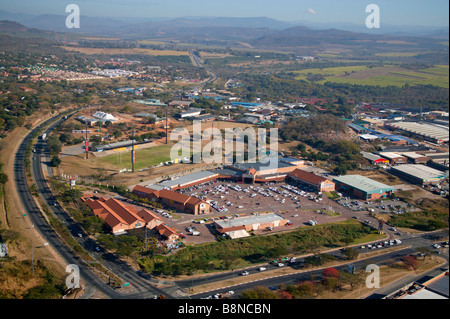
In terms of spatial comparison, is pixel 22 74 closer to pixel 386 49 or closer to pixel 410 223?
pixel 410 223

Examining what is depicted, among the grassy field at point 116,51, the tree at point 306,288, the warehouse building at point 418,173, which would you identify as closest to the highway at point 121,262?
the tree at point 306,288

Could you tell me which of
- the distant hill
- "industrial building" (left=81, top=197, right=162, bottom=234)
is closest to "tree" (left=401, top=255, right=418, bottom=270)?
"industrial building" (left=81, top=197, right=162, bottom=234)

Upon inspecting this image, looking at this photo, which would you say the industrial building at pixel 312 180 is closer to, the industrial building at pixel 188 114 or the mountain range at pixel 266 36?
the industrial building at pixel 188 114

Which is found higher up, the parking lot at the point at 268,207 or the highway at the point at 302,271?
the parking lot at the point at 268,207

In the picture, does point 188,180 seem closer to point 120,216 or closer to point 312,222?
point 120,216

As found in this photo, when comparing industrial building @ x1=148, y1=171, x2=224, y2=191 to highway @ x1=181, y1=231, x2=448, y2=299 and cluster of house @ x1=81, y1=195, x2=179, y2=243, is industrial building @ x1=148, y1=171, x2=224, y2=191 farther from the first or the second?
highway @ x1=181, y1=231, x2=448, y2=299
